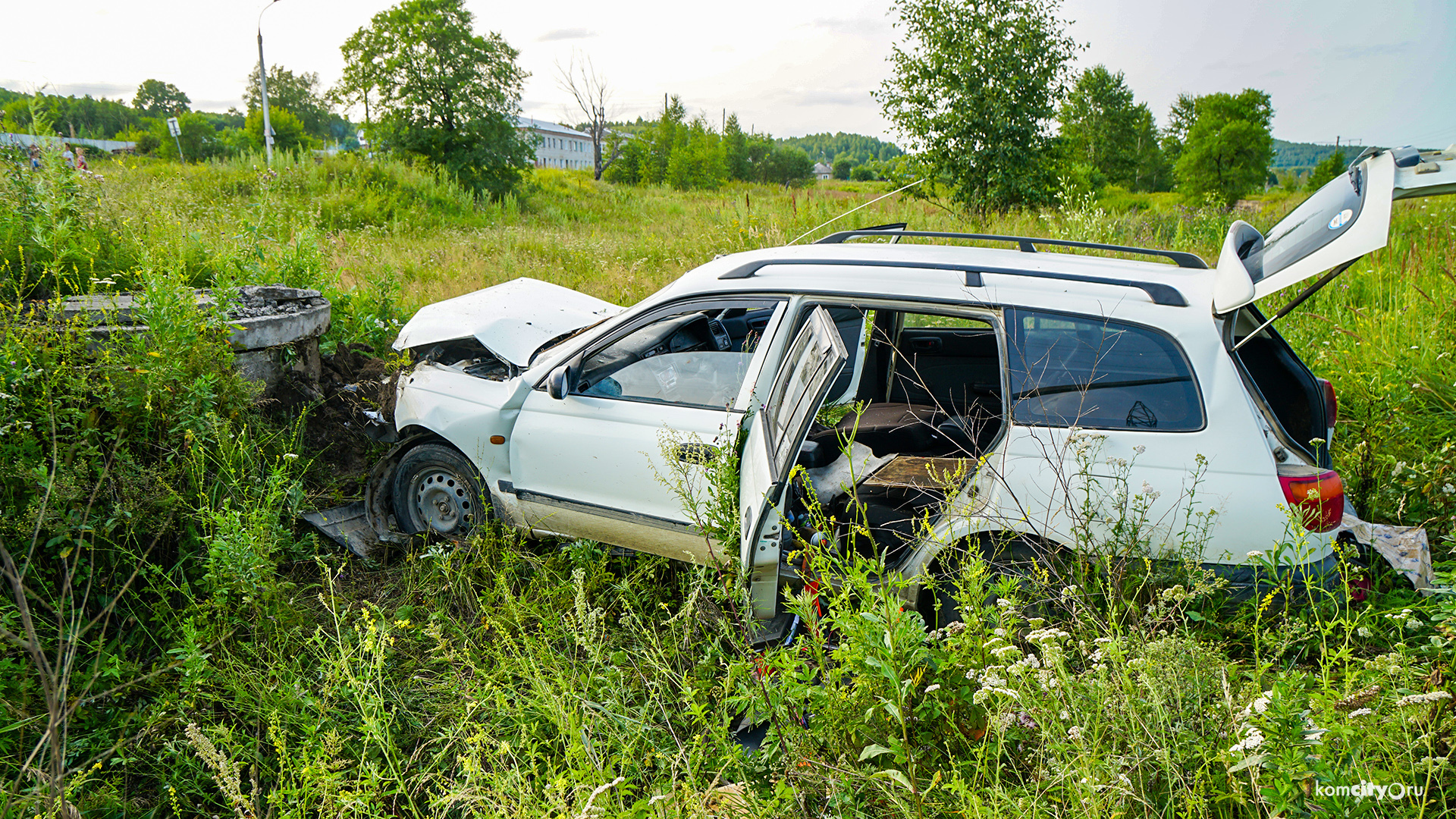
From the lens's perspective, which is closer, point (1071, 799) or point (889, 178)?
point (1071, 799)

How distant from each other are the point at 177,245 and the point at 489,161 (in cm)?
2038

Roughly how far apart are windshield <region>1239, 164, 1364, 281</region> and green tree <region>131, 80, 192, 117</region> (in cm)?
6930

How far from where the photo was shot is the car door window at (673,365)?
3547 millimetres

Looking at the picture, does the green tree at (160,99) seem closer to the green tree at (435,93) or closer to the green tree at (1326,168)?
the green tree at (435,93)

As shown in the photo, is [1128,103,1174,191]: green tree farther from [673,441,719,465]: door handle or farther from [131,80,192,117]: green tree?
[131,80,192,117]: green tree

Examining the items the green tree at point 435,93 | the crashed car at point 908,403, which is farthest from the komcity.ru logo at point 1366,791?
the green tree at point 435,93

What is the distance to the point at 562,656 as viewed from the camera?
3.09 m

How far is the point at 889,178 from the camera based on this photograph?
17.0 meters

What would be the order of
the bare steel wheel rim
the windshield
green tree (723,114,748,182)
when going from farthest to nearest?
green tree (723,114,748,182) < the bare steel wheel rim < the windshield

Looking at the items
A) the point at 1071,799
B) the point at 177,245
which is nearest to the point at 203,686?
the point at 1071,799

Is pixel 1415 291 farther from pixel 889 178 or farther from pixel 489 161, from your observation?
pixel 489 161

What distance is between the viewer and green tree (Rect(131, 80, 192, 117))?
5462 cm

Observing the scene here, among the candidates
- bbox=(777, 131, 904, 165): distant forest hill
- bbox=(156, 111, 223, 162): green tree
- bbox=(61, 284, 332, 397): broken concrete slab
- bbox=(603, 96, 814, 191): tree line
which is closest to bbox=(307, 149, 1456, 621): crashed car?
bbox=(61, 284, 332, 397): broken concrete slab

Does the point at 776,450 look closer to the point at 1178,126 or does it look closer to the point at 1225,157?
the point at 1225,157
